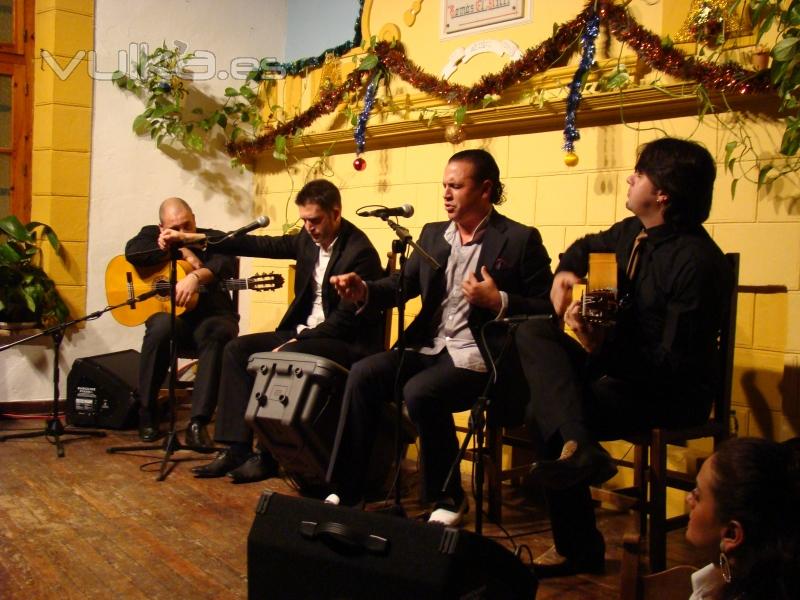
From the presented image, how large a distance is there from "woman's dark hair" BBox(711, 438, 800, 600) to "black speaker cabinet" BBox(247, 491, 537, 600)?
482 millimetres

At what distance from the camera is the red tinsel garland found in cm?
289

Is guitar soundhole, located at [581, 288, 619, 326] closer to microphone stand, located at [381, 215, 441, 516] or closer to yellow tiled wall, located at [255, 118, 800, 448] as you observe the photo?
microphone stand, located at [381, 215, 441, 516]

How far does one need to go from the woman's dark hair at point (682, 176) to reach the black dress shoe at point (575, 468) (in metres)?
0.73

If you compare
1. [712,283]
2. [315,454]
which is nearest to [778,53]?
[712,283]

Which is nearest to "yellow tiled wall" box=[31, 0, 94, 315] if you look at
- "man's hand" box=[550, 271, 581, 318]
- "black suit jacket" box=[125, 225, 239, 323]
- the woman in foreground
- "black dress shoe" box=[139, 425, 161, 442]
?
"black suit jacket" box=[125, 225, 239, 323]

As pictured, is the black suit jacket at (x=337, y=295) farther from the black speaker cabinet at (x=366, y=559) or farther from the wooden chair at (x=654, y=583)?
the wooden chair at (x=654, y=583)

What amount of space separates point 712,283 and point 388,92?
7.70 feet

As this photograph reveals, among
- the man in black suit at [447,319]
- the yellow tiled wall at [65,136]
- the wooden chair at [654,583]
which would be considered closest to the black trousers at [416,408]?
the man in black suit at [447,319]

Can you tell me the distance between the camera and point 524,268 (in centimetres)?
287

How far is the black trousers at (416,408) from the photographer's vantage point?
275 centimetres

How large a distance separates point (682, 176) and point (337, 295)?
1.55m

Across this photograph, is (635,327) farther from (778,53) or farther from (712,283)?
(778,53)

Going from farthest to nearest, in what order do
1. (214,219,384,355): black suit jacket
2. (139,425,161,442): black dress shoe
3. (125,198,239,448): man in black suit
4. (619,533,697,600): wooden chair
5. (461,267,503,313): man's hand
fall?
(139,425,161,442): black dress shoe → (125,198,239,448): man in black suit → (214,219,384,355): black suit jacket → (461,267,503,313): man's hand → (619,533,697,600): wooden chair

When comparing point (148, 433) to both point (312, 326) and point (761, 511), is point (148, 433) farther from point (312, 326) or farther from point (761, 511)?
point (761, 511)
